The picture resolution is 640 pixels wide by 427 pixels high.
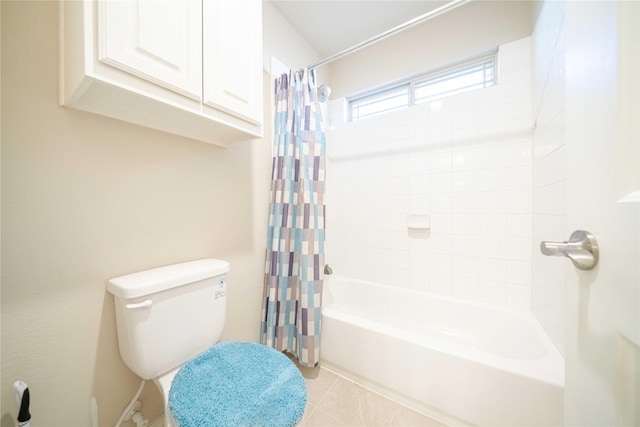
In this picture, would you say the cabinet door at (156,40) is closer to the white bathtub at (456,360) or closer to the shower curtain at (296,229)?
the shower curtain at (296,229)

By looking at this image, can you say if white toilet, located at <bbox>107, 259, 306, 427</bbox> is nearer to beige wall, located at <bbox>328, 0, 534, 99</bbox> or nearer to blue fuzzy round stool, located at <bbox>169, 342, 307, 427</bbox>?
blue fuzzy round stool, located at <bbox>169, 342, 307, 427</bbox>

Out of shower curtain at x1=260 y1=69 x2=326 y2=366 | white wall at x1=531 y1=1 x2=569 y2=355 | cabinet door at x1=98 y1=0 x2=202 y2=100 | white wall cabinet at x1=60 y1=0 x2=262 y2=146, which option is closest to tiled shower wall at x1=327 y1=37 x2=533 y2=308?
white wall at x1=531 y1=1 x2=569 y2=355

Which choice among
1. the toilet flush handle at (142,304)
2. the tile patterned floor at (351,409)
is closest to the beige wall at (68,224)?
the toilet flush handle at (142,304)

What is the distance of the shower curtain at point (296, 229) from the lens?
4.47 ft

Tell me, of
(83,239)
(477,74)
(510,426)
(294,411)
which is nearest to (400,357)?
(510,426)

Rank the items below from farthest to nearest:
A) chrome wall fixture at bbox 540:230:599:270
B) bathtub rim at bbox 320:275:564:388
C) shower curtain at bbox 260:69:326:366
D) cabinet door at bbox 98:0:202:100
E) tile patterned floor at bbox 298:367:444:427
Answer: shower curtain at bbox 260:69:326:366 → tile patterned floor at bbox 298:367:444:427 → bathtub rim at bbox 320:275:564:388 → cabinet door at bbox 98:0:202:100 → chrome wall fixture at bbox 540:230:599:270

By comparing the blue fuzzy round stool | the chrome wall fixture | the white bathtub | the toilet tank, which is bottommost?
the white bathtub

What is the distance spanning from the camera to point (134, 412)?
0.90 m

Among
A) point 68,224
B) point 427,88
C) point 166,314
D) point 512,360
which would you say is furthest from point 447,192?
point 68,224

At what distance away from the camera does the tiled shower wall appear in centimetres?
147

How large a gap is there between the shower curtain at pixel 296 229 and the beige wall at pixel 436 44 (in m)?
0.83

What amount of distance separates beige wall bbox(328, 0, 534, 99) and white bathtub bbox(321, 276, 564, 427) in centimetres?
180

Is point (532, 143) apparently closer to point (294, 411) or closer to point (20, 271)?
point (294, 411)

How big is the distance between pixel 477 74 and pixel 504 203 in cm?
99
